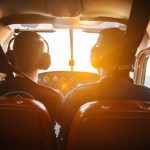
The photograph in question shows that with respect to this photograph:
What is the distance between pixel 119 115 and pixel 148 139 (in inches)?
8.1

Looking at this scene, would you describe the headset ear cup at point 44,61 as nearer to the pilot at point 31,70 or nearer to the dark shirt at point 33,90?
the pilot at point 31,70

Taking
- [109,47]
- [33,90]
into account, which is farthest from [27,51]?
[109,47]

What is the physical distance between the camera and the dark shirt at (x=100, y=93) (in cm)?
168

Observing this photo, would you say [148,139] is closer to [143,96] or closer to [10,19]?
[143,96]

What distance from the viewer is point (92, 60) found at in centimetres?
213

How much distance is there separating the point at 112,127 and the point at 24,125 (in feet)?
1.42

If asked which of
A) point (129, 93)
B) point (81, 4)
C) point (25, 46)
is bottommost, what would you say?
point (129, 93)

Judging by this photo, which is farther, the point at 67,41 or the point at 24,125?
the point at 67,41

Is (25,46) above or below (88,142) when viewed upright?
above

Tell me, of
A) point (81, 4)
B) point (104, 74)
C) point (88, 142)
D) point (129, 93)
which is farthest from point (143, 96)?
point (81, 4)

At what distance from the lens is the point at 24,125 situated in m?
1.44

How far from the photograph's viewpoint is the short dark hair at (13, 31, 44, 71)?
2.11 metres

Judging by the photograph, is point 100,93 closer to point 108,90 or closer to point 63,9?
point 108,90

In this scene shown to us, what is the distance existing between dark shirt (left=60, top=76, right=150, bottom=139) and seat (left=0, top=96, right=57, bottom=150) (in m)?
0.23
